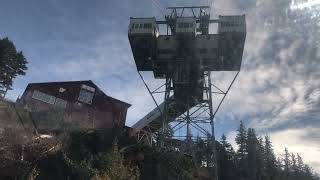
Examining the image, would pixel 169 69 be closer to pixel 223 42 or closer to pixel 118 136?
pixel 223 42

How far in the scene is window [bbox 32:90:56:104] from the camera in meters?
58.1

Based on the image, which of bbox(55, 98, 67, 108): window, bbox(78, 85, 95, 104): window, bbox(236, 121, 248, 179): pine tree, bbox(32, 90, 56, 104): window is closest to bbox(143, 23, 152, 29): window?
bbox(78, 85, 95, 104): window

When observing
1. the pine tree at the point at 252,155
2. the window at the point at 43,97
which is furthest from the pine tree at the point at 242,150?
the window at the point at 43,97

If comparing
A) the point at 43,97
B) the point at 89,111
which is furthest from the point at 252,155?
the point at 43,97

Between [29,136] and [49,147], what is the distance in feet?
8.23

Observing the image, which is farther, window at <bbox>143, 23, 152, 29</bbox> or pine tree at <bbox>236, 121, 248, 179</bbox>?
pine tree at <bbox>236, 121, 248, 179</bbox>

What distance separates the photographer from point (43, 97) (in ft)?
192

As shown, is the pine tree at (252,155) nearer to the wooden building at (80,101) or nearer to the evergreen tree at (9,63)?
the wooden building at (80,101)

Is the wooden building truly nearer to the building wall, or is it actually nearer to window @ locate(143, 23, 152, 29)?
the building wall

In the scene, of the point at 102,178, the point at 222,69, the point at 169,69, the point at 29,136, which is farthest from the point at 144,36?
the point at 102,178

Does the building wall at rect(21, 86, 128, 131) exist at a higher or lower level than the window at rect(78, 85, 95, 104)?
lower

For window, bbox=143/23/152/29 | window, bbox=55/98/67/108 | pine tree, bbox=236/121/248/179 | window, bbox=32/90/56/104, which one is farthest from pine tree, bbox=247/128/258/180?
window, bbox=143/23/152/29

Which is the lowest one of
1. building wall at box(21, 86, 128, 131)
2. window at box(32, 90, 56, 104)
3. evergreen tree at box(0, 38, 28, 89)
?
building wall at box(21, 86, 128, 131)

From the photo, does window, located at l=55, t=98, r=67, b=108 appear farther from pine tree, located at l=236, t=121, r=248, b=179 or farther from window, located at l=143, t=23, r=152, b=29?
pine tree, located at l=236, t=121, r=248, b=179
